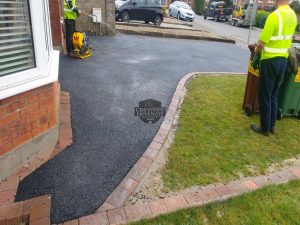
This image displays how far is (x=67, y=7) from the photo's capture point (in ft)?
24.1

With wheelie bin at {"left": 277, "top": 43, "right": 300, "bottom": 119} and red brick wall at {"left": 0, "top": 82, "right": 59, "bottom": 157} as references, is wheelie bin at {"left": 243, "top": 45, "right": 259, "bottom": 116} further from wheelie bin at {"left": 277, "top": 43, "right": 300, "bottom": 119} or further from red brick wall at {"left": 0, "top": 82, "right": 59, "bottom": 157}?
red brick wall at {"left": 0, "top": 82, "right": 59, "bottom": 157}

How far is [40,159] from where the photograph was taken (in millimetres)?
3377

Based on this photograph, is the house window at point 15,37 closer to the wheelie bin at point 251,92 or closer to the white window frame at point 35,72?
the white window frame at point 35,72

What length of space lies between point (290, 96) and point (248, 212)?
115 inches

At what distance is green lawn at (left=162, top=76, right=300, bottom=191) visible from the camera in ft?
11.1

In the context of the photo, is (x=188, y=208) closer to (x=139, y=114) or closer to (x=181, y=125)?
(x=181, y=125)

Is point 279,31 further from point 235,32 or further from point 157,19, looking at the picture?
point 235,32

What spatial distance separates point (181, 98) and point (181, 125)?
1203 millimetres

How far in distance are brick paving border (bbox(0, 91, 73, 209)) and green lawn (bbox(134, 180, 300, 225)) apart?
1.35 m

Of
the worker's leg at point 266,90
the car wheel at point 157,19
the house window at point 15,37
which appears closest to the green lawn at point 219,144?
the worker's leg at point 266,90

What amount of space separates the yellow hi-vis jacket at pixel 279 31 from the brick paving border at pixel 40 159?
10.3ft

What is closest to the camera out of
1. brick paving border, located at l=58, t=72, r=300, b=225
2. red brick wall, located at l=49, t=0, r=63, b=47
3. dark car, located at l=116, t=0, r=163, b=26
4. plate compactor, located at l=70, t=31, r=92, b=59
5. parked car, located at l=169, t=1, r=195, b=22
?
brick paving border, located at l=58, t=72, r=300, b=225

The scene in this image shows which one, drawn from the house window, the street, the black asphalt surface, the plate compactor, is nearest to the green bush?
the street

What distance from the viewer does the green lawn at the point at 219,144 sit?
11.1 ft
